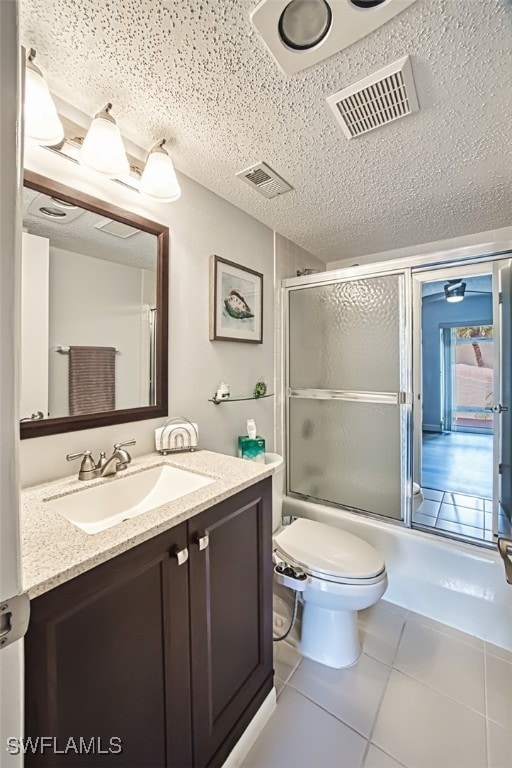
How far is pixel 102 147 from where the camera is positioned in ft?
3.42

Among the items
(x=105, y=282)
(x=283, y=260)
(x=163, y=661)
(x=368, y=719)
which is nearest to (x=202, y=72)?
(x=105, y=282)

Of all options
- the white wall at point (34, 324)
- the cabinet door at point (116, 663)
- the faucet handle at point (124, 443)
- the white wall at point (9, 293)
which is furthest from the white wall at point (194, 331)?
the white wall at point (9, 293)

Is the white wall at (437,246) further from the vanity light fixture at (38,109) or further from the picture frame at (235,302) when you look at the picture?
the vanity light fixture at (38,109)

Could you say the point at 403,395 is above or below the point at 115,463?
above

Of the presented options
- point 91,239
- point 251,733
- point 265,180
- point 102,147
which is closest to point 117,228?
point 91,239

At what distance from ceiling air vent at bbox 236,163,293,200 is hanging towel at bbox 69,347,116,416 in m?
1.02

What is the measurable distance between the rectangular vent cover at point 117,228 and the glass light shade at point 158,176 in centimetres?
16

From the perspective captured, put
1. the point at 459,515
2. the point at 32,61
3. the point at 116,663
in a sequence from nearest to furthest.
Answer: the point at 116,663 → the point at 32,61 → the point at 459,515

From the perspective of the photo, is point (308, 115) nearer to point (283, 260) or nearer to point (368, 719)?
point (283, 260)

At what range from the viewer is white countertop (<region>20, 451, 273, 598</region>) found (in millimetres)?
577

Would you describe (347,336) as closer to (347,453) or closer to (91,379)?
(347,453)

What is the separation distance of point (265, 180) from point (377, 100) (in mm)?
588

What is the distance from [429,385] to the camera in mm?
2398

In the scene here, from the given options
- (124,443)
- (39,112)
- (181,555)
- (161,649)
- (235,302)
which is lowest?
(161,649)
